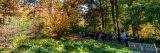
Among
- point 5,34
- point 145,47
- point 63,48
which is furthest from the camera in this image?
point 63,48

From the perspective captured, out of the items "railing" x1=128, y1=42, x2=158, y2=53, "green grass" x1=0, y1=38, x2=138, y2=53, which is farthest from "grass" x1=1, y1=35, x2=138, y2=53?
"railing" x1=128, y1=42, x2=158, y2=53

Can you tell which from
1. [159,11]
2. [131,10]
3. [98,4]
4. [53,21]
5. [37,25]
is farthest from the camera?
[98,4]

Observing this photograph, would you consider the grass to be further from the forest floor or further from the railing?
the railing

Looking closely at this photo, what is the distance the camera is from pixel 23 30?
22109mm

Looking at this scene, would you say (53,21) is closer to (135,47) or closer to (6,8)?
(135,47)

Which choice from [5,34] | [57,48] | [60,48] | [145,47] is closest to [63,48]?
[60,48]

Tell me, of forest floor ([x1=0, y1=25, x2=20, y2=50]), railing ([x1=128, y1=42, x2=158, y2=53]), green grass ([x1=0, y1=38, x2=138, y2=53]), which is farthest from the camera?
forest floor ([x1=0, y1=25, x2=20, y2=50])

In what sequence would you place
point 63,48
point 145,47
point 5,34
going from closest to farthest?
point 145,47
point 5,34
point 63,48

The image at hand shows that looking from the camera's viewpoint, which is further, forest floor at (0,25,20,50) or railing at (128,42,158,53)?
forest floor at (0,25,20,50)

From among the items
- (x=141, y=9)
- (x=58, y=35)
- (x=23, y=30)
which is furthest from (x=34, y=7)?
(x=141, y=9)

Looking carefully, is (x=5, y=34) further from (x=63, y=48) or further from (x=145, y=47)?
(x=145, y=47)

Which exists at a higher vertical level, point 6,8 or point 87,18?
point 6,8

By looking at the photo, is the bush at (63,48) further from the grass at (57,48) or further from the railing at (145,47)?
the railing at (145,47)

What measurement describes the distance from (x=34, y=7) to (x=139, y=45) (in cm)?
2891
